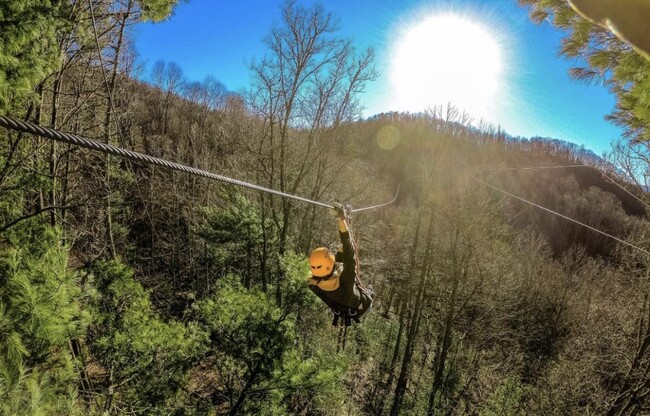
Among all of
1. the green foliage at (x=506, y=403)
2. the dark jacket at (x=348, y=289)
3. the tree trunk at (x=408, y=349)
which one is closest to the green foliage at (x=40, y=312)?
the dark jacket at (x=348, y=289)

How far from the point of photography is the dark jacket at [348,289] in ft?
14.7

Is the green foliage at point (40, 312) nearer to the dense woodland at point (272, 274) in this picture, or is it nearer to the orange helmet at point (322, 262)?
the dense woodland at point (272, 274)

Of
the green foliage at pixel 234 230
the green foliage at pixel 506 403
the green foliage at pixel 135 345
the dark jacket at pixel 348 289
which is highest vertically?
the dark jacket at pixel 348 289

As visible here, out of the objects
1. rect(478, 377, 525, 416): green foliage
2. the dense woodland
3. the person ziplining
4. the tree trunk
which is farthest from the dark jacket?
the tree trunk

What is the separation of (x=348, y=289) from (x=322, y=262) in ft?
1.92

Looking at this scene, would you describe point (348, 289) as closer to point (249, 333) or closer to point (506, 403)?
point (249, 333)

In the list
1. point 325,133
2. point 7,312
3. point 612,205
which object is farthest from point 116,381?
point 612,205

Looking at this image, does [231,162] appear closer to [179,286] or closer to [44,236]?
[179,286]

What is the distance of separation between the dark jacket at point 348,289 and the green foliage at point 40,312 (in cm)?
311

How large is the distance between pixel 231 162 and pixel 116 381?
14.8 metres

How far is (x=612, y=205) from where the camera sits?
2325 inches

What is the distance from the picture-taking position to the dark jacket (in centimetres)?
448

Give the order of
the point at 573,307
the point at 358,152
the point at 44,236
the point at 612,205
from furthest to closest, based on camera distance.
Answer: the point at 612,205, the point at 573,307, the point at 358,152, the point at 44,236

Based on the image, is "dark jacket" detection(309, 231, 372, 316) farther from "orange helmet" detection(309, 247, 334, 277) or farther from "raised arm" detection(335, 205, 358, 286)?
"orange helmet" detection(309, 247, 334, 277)
